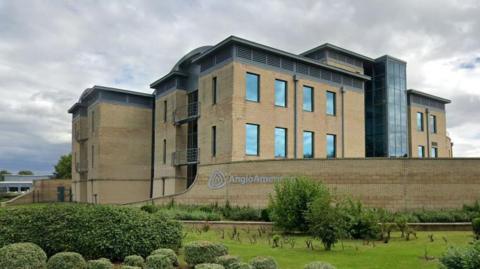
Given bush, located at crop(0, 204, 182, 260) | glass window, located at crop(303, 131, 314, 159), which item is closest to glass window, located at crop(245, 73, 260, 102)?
glass window, located at crop(303, 131, 314, 159)

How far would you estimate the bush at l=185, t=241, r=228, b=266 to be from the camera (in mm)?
10945

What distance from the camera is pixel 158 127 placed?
41.0m

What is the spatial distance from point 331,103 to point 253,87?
8284 millimetres

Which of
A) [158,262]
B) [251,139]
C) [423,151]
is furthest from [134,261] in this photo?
[423,151]

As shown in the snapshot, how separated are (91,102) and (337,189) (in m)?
31.0

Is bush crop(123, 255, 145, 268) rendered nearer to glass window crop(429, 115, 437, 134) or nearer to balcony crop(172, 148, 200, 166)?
balcony crop(172, 148, 200, 166)

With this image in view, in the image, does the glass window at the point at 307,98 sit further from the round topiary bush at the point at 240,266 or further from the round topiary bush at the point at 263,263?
the round topiary bush at the point at 240,266

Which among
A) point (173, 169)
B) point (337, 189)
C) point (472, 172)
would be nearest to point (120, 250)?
point (337, 189)

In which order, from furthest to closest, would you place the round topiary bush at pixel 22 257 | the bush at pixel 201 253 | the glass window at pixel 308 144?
the glass window at pixel 308 144 < the bush at pixel 201 253 < the round topiary bush at pixel 22 257

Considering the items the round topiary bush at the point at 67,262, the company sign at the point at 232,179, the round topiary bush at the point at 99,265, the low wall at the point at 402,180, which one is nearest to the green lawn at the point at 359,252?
the round topiary bush at the point at 99,265

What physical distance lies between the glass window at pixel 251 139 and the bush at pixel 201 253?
19201mm

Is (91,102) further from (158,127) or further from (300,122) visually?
(300,122)

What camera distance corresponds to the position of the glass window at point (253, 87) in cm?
3084

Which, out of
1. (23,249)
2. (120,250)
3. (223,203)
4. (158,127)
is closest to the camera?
(23,249)
